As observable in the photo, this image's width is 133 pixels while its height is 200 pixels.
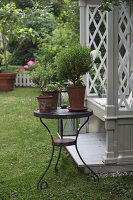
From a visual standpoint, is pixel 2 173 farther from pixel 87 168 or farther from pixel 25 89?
pixel 25 89

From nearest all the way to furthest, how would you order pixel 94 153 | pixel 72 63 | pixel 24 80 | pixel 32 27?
pixel 72 63 < pixel 94 153 < pixel 24 80 < pixel 32 27

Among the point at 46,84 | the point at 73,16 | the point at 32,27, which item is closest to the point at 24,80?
the point at 32,27

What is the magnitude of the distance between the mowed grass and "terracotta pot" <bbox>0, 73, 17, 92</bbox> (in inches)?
179

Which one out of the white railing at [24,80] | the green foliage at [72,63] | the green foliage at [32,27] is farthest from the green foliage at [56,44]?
the green foliage at [72,63]

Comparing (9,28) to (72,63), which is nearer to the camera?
(72,63)

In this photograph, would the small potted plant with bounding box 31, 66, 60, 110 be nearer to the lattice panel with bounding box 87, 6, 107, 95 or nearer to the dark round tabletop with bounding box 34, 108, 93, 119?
the dark round tabletop with bounding box 34, 108, 93, 119

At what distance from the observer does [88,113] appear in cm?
389

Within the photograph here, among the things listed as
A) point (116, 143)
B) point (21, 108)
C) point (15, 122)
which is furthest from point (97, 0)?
point (21, 108)

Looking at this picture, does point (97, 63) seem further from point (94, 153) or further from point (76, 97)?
point (76, 97)

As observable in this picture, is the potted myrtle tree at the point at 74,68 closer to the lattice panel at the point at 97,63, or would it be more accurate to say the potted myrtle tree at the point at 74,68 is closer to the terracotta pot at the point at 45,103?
the terracotta pot at the point at 45,103

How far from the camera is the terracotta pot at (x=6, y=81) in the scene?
1153 cm

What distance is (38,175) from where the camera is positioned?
4352 millimetres

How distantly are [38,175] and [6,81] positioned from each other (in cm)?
Answer: 757

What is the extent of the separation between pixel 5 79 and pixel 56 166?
7.49 metres
